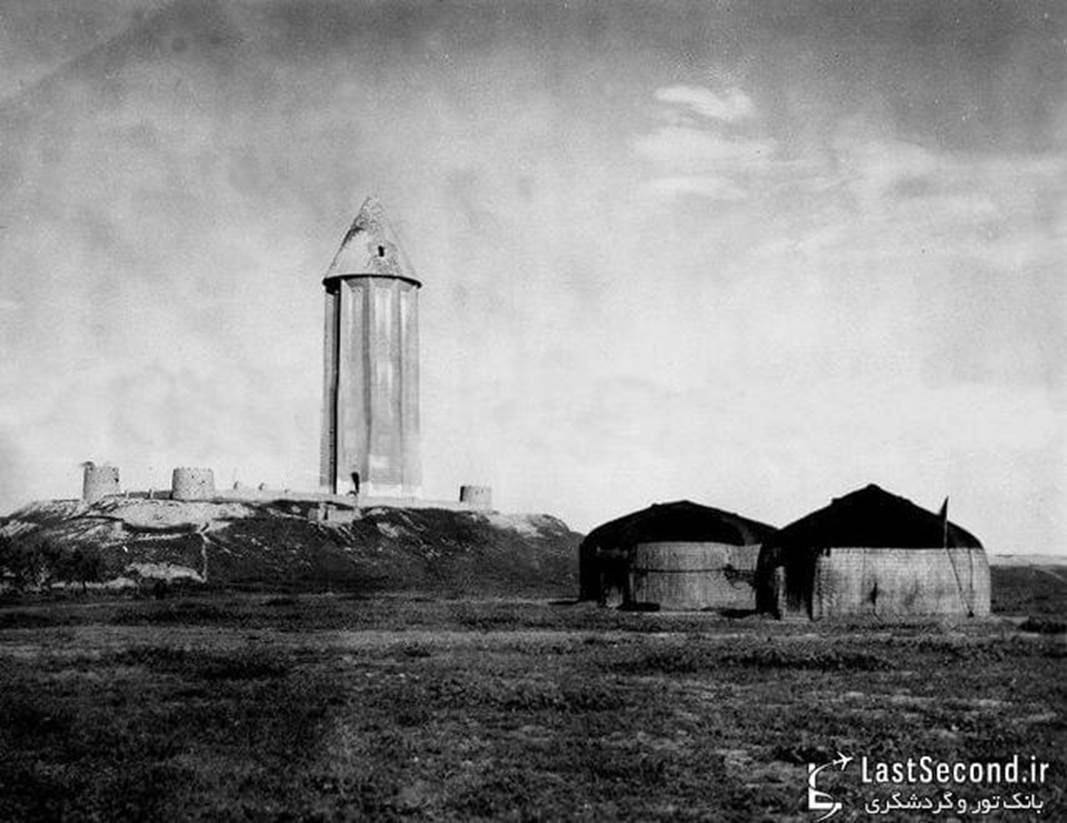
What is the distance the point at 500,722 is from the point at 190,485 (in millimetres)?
78224

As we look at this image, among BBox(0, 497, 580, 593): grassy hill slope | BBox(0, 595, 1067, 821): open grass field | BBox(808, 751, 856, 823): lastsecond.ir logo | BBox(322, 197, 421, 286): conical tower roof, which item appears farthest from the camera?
BBox(322, 197, 421, 286): conical tower roof

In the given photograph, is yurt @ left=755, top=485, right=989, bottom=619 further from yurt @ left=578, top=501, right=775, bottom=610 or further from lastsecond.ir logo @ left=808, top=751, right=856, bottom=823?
lastsecond.ir logo @ left=808, top=751, right=856, bottom=823

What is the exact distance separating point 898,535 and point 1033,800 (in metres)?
26.5

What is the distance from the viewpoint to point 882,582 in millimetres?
35719

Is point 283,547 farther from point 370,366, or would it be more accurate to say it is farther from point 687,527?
point 687,527

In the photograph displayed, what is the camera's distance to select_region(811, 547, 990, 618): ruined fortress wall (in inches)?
1405

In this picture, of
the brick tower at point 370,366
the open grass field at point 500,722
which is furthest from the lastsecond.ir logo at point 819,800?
the brick tower at point 370,366

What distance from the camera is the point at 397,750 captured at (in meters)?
12.9

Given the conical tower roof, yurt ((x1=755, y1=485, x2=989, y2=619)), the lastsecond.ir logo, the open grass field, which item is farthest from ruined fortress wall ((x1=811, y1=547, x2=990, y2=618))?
the conical tower roof

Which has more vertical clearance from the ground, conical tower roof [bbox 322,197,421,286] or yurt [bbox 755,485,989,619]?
conical tower roof [bbox 322,197,421,286]

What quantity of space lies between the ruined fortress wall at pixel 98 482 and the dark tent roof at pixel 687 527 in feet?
187

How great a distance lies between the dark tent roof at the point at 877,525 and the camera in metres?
36.1

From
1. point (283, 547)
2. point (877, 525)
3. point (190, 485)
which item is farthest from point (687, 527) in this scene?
point (190, 485)

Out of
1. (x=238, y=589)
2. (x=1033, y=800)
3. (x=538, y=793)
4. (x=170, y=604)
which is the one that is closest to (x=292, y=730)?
(x=538, y=793)
